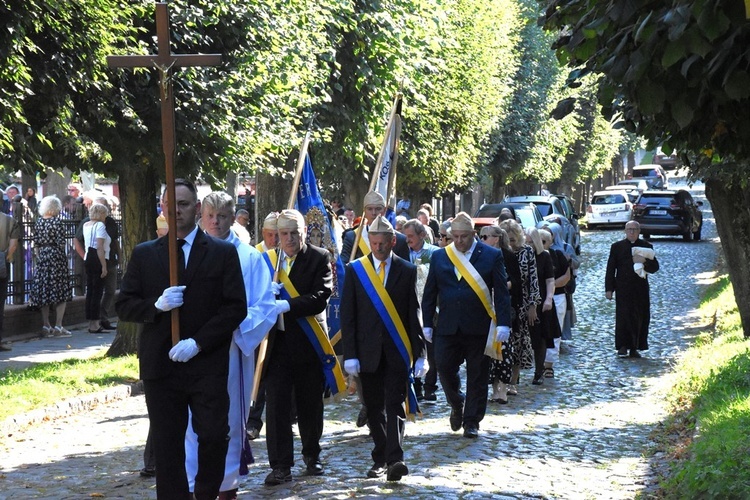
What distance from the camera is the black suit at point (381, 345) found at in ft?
29.8

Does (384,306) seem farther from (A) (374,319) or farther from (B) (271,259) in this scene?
(B) (271,259)

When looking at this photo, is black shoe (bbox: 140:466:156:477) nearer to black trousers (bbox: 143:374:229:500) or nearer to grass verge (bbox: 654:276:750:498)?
black trousers (bbox: 143:374:229:500)

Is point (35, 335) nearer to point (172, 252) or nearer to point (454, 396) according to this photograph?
point (454, 396)

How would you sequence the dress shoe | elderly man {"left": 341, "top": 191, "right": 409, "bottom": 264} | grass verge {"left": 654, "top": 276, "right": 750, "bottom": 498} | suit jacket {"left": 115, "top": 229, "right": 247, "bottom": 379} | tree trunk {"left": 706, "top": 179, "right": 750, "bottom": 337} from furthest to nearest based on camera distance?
tree trunk {"left": 706, "top": 179, "right": 750, "bottom": 337} → elderly man {"left": 341, "top": 191, "right": 409, "bottom": 264} → grass verge {"left": 654, "top": 276, "right": 750, "bottom": 498} → the dress shoe → suit jacket {"left": 115, "top": 229, "right": 247, "bottom": 379}

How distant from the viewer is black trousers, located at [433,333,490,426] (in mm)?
10789

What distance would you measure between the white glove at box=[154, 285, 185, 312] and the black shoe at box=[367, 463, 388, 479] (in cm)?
290

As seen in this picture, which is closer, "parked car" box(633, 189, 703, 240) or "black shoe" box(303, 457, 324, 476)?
"black shoe" box(303, 457, 324, 476)

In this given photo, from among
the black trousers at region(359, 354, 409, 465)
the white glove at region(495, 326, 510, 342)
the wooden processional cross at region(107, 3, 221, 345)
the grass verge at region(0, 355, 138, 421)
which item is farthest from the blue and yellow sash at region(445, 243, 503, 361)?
the wooden processional cross at region(107, 3, 221, 345)

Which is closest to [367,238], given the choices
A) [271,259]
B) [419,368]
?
[271,259]

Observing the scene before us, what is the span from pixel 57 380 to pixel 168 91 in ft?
23.0

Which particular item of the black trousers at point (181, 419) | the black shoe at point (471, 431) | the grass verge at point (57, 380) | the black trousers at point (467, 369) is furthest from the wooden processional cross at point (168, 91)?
the grass verge at point (57, 380)

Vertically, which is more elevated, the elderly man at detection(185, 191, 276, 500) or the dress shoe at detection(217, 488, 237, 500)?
the elderly man at detection(185, 191, 276, 500)

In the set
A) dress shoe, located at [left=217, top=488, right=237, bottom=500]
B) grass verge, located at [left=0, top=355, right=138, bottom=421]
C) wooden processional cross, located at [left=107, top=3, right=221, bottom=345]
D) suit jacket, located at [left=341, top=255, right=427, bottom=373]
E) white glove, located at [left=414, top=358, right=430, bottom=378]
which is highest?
wooden processional cross, located at [left=107, top=3, right=221, bottom=345]

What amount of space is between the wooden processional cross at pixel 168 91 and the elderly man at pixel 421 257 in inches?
222
